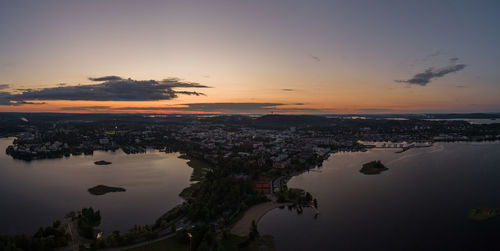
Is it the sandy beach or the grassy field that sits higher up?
the sandy beach

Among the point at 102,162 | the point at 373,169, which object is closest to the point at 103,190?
the point at 102,162

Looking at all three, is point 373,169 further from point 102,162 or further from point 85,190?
point 102,162

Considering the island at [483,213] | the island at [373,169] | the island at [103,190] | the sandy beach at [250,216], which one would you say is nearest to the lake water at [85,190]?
the island at [103,190]

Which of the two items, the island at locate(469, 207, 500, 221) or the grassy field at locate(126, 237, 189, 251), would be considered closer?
Result: the grassy field at locate(126, 237, 189, 251)

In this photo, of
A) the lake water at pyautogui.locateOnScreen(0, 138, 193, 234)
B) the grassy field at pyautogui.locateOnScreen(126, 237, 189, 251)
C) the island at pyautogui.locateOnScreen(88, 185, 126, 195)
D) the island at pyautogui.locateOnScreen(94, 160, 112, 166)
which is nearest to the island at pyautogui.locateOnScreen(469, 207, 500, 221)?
the grassy field at pyautogui.locateOnScreen(126, 237, 189, 251)

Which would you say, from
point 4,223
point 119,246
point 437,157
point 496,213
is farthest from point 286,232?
point 437,157

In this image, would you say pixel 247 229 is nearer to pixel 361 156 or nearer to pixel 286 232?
pixel 286 232

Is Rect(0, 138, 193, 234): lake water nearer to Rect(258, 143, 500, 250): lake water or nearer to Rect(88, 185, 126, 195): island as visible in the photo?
Rect(88, 185, 126, 195): island
